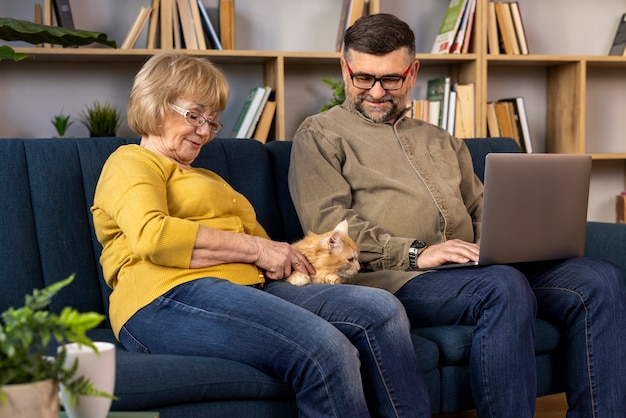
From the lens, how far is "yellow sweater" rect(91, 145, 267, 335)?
1.74 m

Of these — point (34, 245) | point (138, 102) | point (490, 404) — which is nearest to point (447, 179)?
point (490, 404)

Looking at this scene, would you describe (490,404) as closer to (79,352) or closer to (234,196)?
(234,196)

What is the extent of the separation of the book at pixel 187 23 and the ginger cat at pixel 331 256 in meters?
1.61

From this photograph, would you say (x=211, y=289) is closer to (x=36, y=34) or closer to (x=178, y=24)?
(x=36, y=34)

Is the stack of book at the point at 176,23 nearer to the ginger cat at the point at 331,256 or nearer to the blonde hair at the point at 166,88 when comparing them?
the blonde hair at the point at 166,88

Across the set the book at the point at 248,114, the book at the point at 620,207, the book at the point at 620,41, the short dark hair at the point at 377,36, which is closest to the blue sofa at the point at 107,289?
the short dark hair at the point at 377,36

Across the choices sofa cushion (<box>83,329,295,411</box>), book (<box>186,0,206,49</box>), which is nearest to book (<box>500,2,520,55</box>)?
book (<box>186,0,206,49</box>)

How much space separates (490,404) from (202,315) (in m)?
0.68

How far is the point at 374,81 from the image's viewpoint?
2.36 metres

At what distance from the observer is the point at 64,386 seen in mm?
1084

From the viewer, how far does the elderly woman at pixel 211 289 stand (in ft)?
5.49

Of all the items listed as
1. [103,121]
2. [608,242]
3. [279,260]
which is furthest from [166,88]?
[103,121]

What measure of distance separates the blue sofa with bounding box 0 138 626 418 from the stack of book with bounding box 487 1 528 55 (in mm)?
1509

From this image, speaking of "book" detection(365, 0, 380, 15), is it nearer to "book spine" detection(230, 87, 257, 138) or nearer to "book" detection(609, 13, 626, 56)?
"book spine" detection(230, 87, 257, 138)
